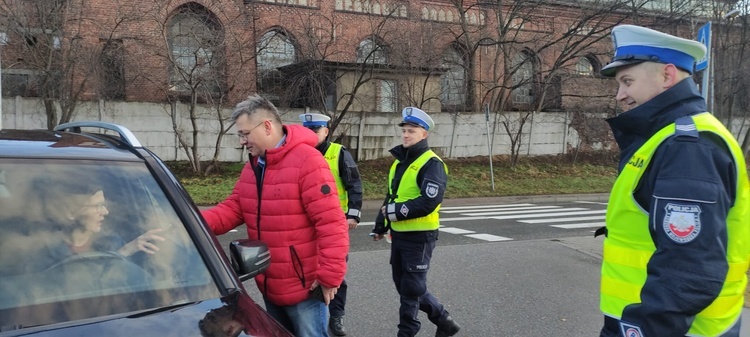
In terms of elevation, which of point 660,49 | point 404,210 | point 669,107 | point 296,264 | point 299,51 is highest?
point 299,51

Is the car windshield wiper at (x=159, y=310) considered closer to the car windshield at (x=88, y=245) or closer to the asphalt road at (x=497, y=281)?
the car windshield at (x=88, y=245)

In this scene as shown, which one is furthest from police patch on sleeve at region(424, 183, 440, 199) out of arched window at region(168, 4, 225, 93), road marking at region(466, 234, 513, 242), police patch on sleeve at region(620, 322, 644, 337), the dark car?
arched window at region(168, 4, 225, 93)

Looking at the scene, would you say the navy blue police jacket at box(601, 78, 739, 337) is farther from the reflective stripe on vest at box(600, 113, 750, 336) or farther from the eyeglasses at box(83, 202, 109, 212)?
the eyeglasses at box(83, 202, 109, 212)

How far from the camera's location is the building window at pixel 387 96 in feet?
68.5

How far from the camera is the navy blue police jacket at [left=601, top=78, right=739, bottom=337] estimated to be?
167cm

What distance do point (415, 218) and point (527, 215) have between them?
31.5 ft

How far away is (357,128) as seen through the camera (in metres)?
20.2

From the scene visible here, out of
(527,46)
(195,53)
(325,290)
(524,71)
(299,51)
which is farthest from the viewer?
(524,71)

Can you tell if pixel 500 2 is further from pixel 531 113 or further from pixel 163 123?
pixel 163 123

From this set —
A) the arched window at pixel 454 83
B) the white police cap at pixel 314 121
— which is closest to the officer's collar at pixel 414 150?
the white police cap at pixel 314 121

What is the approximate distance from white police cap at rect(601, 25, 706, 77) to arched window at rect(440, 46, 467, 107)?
69.1ft

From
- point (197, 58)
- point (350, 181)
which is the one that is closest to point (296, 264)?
point (350, 181)

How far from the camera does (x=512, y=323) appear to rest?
4836mm

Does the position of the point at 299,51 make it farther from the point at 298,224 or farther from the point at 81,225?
the point at 81,225
